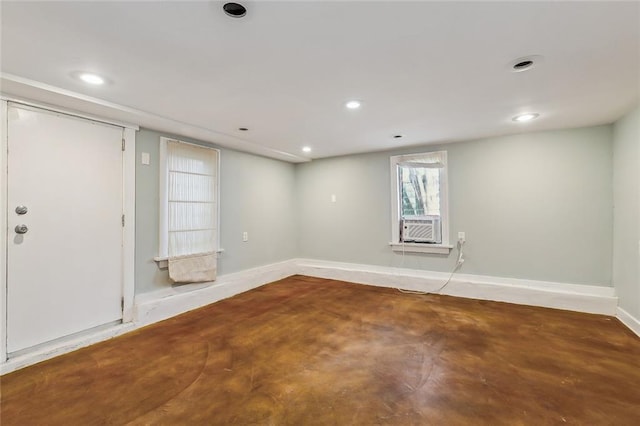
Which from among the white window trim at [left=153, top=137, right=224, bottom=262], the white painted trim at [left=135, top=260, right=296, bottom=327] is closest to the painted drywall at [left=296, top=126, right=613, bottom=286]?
the white painted trim at [left=135, top=260, right=296, bottom=327]

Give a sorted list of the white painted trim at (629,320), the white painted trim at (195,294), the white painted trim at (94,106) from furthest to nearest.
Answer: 1. the white painted trim at (195,294)
2. the white painted trim at (629,320)
3. the white painted trim at (94,106)

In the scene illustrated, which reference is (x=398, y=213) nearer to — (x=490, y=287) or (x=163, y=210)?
(x=490, y=287)

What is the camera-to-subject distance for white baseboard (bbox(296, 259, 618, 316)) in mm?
3237

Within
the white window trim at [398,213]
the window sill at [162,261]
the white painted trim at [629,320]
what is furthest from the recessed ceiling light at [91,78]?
the white painted trim at [629,320]

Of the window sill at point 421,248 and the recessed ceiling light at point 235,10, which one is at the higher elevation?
the recessed ceiling light at point 235,10

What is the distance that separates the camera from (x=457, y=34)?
1.58 m

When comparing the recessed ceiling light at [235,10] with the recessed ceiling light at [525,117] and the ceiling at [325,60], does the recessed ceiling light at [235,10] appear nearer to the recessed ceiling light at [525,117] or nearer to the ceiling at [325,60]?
the ceiling at [325,60]

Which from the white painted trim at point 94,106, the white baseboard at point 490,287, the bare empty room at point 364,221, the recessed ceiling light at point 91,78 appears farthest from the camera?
the white baseboard at point 490,287

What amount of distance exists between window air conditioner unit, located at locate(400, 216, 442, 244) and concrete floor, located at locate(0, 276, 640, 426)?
1237 mm

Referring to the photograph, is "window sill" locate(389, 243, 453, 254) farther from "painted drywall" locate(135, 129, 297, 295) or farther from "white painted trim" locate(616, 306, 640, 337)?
"painted drywall" locate(135, 129, 297, 295)

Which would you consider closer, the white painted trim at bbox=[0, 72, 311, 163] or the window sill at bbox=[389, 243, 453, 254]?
the white painted trim at bbox=[0, 72, 311, 163]

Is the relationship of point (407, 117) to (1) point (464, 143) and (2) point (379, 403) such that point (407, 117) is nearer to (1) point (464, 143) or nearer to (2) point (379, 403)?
(1) point (464, 143)

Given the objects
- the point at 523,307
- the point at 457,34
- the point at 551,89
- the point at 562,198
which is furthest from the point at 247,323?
the point at 562,198

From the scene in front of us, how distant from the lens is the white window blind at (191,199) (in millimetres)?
3430
